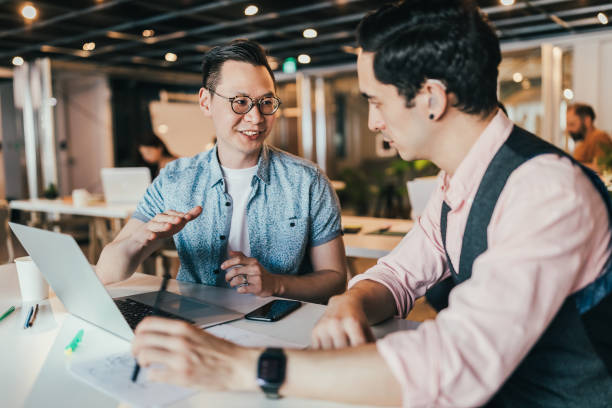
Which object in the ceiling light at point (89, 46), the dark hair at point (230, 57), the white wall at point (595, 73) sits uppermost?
the ceiling light at point (89, 46)

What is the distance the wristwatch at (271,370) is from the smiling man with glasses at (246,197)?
84cm

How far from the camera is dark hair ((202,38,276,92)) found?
1.78 meters

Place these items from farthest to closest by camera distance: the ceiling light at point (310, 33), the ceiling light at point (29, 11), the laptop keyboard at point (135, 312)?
the ceiling light at point (310, 33)
the ceiling light at point (29, 11)
the laptop keyboard at point (135, 312)

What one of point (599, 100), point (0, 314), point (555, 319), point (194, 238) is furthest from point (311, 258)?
point (599, 100)

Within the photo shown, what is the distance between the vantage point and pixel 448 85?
3.27 ft

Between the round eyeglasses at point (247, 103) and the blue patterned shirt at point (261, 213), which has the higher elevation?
the round eyeglasses at point (247, 103)

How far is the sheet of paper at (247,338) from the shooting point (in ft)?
3.69

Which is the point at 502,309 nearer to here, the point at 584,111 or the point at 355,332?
the point at 355,332

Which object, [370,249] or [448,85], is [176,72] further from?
[448,85]

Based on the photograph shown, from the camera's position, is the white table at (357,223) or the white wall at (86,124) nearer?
the white table at (357,223)

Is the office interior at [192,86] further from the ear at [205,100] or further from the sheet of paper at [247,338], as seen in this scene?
the sheet of paper at [247,338]

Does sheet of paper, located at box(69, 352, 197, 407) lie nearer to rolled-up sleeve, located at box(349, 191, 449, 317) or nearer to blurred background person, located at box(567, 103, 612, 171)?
rolled-up sleeve, located at box(349, 191, 449, 317)

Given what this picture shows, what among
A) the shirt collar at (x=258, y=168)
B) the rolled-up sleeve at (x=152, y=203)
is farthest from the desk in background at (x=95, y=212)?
the shirt collar at (x=258, y=168)

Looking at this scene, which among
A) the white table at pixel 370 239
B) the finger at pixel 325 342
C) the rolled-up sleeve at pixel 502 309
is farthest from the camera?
the white table at pixel 370 239
